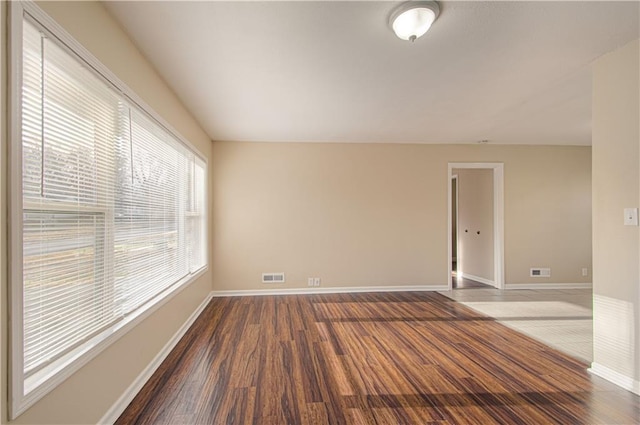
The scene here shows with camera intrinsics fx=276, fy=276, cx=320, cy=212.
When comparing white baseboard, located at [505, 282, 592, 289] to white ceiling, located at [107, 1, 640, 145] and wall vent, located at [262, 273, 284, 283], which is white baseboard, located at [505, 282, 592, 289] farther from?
wall vent, located at [262, 273, 284, 283]

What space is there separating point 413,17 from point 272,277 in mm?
3943

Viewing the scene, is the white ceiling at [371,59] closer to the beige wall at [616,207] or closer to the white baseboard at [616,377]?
the beige wall at [616,207]

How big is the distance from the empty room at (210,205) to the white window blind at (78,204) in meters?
0.01

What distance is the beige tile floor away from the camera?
2.84 m

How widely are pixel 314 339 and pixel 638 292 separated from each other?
102 inches

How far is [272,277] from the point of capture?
460 cm

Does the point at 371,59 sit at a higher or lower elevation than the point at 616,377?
higher

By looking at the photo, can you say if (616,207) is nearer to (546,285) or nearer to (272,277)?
(546,285)

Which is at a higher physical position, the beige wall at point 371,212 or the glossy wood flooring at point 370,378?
the beige wall at point 371,212

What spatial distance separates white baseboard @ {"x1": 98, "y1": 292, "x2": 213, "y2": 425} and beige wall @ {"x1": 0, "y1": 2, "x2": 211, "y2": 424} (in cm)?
4

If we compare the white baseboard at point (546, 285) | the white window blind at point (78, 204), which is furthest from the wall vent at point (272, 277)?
the white baseboard at point (546, 285)

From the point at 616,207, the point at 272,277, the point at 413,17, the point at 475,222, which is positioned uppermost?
the point at 413,17

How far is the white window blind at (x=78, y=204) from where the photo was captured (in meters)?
1.17

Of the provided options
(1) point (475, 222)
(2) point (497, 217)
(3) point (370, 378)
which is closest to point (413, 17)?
(3) point (370, 378)
